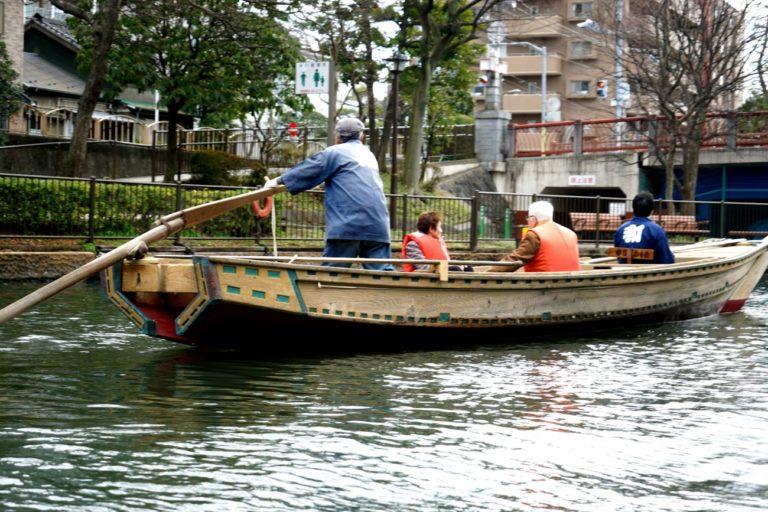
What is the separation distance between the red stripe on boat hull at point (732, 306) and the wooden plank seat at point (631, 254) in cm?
243

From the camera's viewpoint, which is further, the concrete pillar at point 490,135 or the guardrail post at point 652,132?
the concrete pillar at point 490,135

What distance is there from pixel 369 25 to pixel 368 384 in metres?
25.6

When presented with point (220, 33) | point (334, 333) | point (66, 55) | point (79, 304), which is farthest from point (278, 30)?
point (66, 55)

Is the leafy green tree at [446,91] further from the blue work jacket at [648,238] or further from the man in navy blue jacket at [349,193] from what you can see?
the man in navy blue jacket at [349,193]

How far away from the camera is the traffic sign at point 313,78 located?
66.3 ft

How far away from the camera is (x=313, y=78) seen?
20344 mm

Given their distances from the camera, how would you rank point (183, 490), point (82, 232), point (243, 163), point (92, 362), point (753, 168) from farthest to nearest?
point (753, 168) → point (243, 163) → point (82, 232) → point (92, 362) → point (183, 490)

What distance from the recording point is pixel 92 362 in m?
9.84

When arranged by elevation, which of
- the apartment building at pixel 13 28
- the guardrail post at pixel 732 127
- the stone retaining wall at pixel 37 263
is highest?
the apartment building at pixel 13 28

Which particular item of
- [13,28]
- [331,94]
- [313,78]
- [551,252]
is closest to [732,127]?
[331,94]

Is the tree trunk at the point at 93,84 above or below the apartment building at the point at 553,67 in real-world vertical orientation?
below

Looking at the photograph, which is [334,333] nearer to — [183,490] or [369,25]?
[183,490]

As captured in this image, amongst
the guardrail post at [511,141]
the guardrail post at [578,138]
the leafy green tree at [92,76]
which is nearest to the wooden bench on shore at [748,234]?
the guardrail post at [578,138]

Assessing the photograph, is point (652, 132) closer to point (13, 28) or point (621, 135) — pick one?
point (621, 135)
